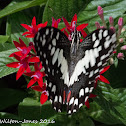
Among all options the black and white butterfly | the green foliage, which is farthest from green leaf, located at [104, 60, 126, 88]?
the black and white butterfly

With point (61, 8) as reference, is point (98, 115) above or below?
below

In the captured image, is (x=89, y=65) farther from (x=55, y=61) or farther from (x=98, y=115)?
(x=98, y=115)

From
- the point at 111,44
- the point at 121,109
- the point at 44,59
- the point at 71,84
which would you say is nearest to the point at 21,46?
the point at 44,59

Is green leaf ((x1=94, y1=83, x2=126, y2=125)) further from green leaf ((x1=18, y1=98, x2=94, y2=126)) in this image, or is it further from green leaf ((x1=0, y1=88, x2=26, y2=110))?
green leaf ((x1=0, y1=88, x2=26, y2=110))

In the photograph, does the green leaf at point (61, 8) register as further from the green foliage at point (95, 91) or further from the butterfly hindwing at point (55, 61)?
the butterfly hindwing at point (55, 61)

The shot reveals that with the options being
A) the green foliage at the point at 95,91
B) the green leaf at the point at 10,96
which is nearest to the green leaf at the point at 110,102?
the green foliage at the point at 95,91

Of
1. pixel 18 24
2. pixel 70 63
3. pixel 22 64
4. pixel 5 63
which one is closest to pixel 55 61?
pixel 70 63
